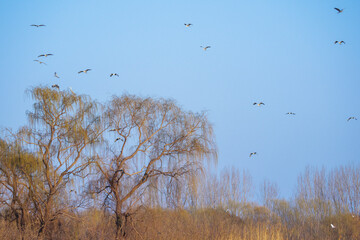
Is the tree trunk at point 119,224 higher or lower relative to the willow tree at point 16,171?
lower

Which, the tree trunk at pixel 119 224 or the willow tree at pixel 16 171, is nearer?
the tree trunk at pixel 119 224

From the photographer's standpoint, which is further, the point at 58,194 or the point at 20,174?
the point at 20,174

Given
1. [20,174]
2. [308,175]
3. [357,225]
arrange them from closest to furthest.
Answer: [20,174]
[357,225]
[308,175]

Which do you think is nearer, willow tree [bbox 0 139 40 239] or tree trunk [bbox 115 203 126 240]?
tree trunk [bbox 115 203 126 240]

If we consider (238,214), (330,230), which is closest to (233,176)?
(238,214)

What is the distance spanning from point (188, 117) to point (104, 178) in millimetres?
3810

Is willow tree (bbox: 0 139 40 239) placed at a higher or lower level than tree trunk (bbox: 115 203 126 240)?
higher

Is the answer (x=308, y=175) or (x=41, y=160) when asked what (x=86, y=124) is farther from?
(x=308, y=175)

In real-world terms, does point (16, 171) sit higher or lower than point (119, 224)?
Answer: higher

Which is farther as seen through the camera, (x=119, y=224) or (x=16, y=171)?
(x=16, y=171)

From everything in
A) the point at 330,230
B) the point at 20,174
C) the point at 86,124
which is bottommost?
the point at 330,230

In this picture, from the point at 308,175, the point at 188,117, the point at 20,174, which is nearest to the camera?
the point at 188,117

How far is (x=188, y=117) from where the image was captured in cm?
1588

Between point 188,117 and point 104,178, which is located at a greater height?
point 188,117
